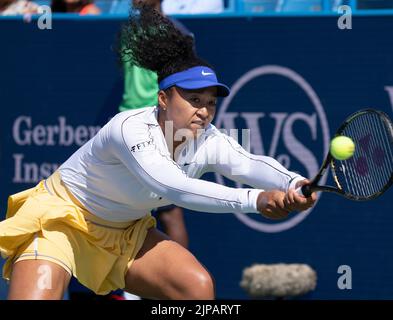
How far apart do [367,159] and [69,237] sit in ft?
4.39

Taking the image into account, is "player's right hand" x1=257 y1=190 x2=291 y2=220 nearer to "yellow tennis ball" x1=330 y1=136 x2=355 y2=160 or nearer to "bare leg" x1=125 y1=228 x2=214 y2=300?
"yellow tennis ball" x1=330 y1=136 x2=355 y2=160

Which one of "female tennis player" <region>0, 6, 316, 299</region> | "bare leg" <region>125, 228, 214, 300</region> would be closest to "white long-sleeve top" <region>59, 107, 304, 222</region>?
"female tennis player" <region>0, 6, 316, 299</region>

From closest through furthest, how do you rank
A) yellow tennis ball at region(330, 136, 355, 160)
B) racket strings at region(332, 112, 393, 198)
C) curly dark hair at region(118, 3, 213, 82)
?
A: yellow tennis ball at region(330, 136, 355, 160) < racket strings at region(332, 112, 393, 198) < curly dark hair at region(118, 3, 213, 82)

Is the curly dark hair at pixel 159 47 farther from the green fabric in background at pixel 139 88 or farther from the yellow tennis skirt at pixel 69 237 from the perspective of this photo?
the green fabric in background at pixel 139 88

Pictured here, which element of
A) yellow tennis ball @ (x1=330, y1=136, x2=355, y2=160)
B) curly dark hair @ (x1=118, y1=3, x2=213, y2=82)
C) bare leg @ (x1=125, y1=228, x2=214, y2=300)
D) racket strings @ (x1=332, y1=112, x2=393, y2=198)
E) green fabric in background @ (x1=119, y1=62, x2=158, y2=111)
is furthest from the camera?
green fabric in background @ (x1=119, y1=62, x2=158, y2=111)

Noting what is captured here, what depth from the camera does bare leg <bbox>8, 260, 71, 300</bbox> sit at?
439cm

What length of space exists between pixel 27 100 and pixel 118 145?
8.73 feet

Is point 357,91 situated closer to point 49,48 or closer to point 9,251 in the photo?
point 49,48

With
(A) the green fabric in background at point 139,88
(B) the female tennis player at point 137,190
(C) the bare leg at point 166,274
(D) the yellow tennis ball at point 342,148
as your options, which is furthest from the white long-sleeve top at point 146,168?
(A) the green fabric in background at point 139,88

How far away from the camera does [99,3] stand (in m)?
7.64

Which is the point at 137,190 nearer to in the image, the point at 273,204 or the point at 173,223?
the point at 273,204

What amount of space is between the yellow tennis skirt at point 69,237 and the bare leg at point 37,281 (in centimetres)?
4

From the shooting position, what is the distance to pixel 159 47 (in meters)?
Answer: 4.76

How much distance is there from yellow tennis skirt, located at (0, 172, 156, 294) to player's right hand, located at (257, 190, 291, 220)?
90cm
